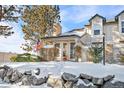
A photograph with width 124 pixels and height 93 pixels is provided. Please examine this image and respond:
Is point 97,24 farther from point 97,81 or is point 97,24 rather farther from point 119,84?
point 119,84

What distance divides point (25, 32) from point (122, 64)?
189 cm

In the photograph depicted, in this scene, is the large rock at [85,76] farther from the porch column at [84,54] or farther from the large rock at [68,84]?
the porch column at [84,54]

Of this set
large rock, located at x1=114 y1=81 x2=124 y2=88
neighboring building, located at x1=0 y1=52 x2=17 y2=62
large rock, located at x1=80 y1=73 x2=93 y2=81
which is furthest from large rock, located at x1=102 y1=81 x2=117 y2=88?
neighboring building, located at x1=0 y1=52 x2=17 y2=62

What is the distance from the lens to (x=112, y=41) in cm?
623

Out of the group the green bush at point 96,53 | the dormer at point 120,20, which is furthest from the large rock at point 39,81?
the dormer at point 120,20

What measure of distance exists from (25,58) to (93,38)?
1339 mm

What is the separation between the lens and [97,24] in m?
6.52

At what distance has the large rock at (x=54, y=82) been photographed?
19.9 ft

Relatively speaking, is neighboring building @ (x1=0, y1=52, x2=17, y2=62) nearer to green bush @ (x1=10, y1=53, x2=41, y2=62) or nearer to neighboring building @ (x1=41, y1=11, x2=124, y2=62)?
green bush @ (x1=10, y1=53, x2=41, y2=62)

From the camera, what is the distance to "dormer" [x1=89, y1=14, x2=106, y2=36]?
20.6 feet

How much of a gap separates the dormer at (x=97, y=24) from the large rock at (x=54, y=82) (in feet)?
3.62

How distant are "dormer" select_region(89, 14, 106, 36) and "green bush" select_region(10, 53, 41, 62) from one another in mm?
1166
